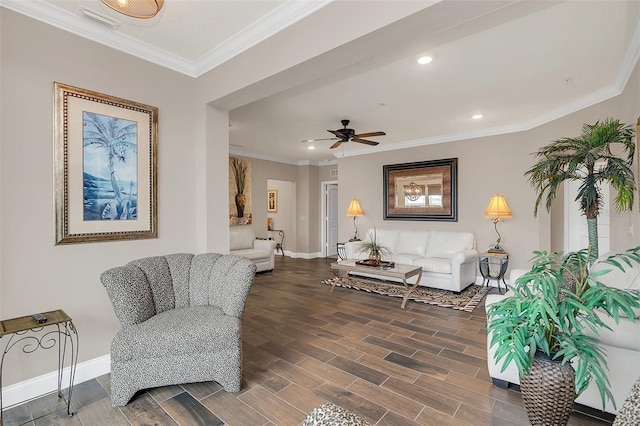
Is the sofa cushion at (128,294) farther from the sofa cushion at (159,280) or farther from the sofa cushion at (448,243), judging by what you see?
the sofa cushion at (448,243)

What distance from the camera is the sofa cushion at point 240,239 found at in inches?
251

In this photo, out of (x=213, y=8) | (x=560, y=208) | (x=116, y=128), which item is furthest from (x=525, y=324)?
(x=560, y=208)

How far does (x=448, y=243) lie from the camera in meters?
5.51

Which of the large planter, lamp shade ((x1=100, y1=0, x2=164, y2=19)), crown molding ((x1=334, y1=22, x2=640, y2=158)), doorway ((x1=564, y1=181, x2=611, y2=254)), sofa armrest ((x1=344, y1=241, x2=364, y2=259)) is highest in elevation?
crown molding ((x1=334, y1=22, x2=640, y2=158))

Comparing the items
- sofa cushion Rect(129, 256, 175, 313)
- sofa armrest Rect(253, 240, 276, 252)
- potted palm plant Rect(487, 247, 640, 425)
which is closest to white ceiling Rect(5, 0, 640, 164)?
potted palm plant Rect(487, 247, 640, 425)

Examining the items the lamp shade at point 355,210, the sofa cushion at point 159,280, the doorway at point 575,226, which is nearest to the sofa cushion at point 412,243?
the lamp shade at point 355,210

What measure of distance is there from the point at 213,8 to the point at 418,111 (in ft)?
10.3

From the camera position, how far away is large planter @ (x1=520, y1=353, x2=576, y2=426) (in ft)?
5.21

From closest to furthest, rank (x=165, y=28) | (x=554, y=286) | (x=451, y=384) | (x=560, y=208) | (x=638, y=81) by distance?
1. (x=554, y=286)
2. (x=451, y=384)
3. (x=165, y=28)
4. (x=638, y=81)
5. (x=560, y=208)

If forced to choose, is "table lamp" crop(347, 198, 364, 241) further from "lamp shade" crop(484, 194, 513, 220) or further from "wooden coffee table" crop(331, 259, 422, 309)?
"lamp shade" crop(484, 194, 513, 220)

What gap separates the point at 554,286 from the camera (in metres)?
1.52

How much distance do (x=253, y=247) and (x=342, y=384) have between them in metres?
4.79

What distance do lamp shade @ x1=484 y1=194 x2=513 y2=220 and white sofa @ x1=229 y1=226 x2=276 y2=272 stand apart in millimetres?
4176

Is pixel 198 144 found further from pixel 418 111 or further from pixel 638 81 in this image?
pixel 638 81
